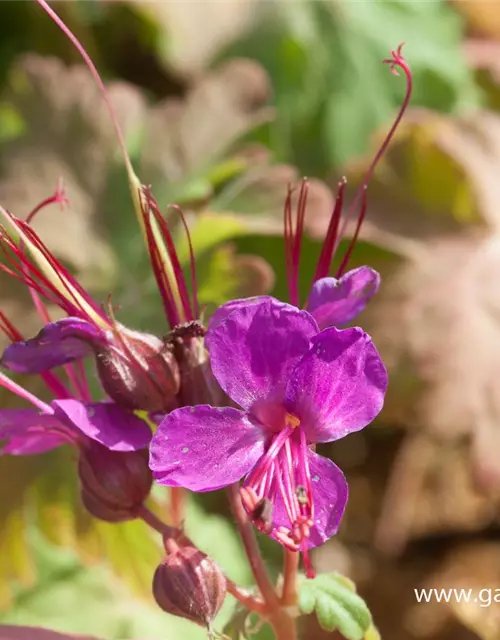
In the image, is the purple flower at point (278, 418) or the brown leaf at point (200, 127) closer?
the purple flower at point (278, 418)

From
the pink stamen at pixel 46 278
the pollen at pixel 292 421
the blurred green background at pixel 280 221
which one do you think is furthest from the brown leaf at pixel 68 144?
the pollen at pixel 292 421

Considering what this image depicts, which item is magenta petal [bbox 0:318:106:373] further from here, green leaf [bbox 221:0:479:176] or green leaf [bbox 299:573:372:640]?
green leaf [bbox 221:0:479:176]

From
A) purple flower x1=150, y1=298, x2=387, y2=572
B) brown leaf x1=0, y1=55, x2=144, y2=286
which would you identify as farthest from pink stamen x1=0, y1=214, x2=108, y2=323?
brown leaf x1=0, y1=55, x2=144, y2=286

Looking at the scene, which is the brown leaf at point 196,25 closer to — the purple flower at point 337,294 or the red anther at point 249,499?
the purple flower at point 337,294

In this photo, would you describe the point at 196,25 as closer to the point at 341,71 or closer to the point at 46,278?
the point at 341,71

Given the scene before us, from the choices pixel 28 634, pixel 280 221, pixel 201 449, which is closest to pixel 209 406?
pixel 201 449

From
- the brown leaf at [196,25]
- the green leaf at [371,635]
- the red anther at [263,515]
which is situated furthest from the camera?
the brown leaf at [196,25]

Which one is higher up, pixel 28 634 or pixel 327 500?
pixel 327 500
